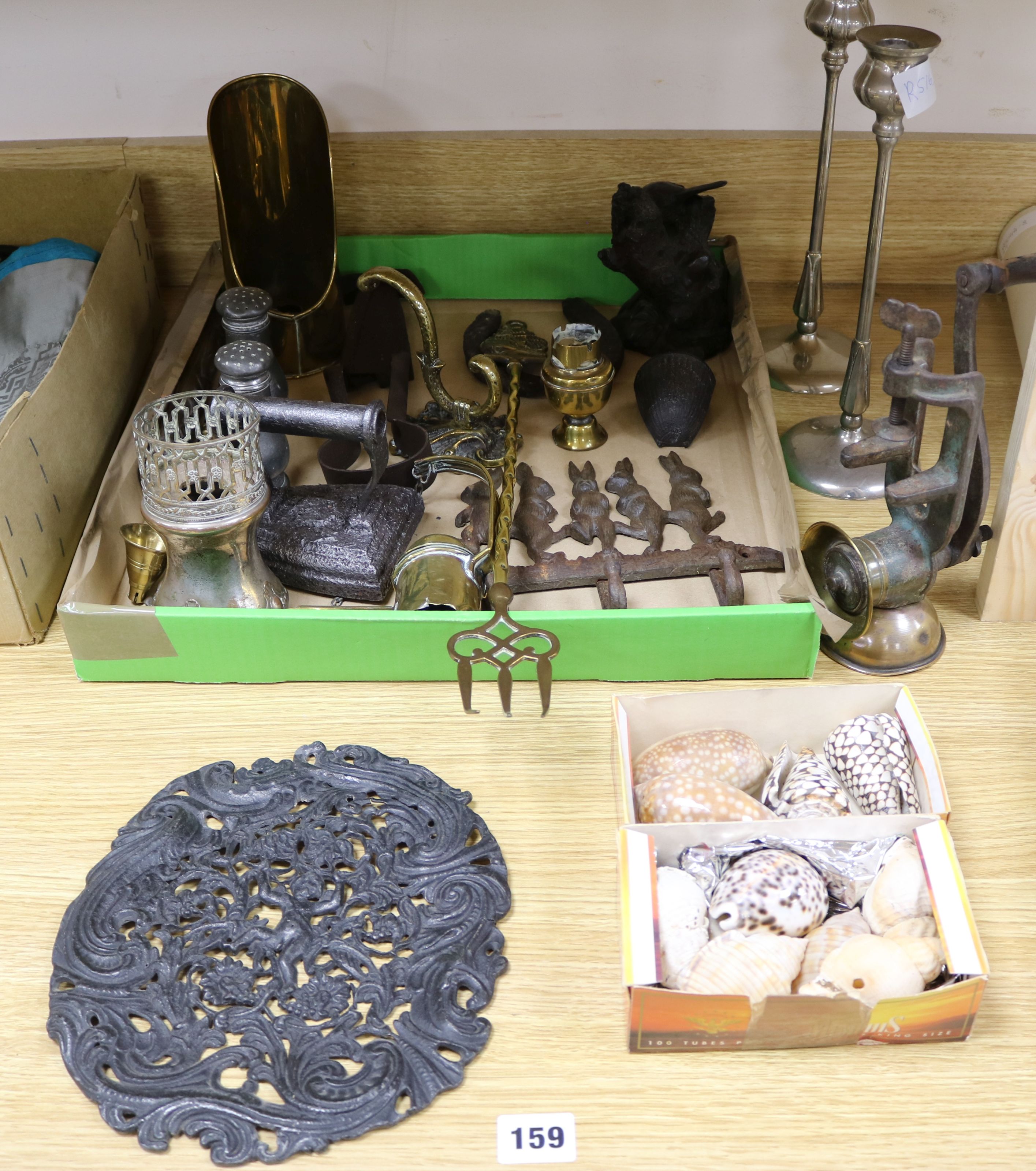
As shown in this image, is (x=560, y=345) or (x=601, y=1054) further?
(x=560, y=345)

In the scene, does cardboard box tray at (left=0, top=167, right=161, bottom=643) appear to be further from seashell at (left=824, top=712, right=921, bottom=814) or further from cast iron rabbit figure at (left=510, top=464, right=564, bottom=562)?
seashell at (left=824, top=712, right=921, bottom=814)

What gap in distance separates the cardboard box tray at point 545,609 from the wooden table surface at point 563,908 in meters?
0.02

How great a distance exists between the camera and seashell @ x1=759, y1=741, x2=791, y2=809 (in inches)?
27.4

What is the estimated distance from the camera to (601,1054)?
60 centimetres

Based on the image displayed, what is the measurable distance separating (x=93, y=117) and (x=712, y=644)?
0.90 meters

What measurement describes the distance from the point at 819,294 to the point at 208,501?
611mm

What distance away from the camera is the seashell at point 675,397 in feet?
3.31

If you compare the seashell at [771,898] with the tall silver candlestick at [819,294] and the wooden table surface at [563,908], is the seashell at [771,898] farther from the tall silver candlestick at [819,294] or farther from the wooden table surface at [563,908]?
the tall silver candlestick at [819,294]

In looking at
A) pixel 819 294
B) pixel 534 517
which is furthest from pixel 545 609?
pixel 819 294

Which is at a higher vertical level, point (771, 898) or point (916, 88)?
point (916, 88)

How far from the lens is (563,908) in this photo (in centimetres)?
67

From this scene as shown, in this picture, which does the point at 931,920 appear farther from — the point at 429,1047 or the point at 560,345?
the point at 560,345

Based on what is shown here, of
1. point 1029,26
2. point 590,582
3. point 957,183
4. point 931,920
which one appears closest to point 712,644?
point 590,582

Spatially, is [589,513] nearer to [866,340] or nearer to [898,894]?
[866,340]
